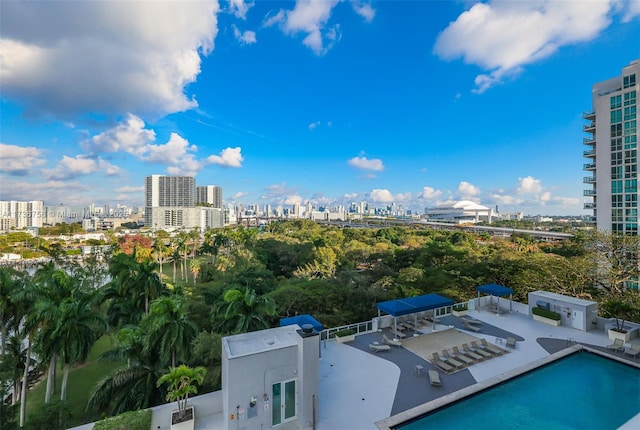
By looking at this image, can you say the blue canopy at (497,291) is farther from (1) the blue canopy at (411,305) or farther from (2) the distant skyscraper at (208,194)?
(2) the distant skyscraper at (208,194)

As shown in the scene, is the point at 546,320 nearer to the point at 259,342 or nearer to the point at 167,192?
the point at 259,342

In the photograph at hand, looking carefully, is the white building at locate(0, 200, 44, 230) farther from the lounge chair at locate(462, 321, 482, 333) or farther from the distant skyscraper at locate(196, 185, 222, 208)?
the lounge chair at locate(462, 321, 482, 333)

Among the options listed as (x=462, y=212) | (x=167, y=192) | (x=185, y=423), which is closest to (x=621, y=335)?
(x=185, y=423)

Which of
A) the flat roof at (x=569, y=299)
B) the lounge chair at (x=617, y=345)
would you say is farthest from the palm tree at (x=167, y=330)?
the flat roof at (x=569, y=299)

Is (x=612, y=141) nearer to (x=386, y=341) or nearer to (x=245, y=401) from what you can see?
(x=386, y=341)

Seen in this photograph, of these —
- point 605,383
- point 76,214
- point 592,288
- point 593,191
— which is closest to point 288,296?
point 605,383

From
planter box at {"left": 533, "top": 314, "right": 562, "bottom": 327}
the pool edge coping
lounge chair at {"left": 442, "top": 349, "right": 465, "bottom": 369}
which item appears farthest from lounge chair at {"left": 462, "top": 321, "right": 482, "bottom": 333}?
planter box at {"left": 533, "top": 314, "right": 562, "bottom": 327}
